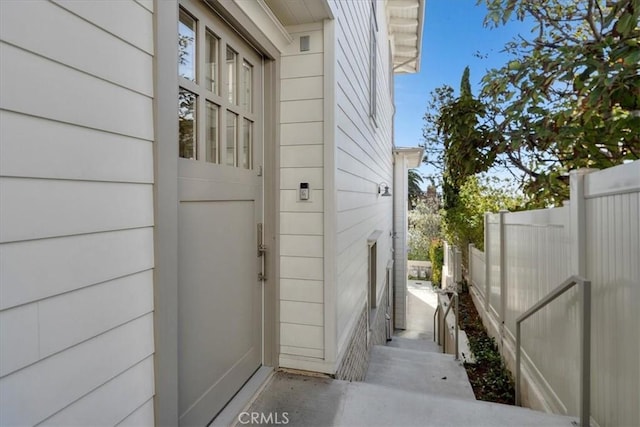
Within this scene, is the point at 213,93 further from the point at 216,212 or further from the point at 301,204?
the point at 301,204

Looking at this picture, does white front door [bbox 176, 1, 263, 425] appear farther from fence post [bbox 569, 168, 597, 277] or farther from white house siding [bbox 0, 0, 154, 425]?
fence post [bbox 569, 168, 597, 277]

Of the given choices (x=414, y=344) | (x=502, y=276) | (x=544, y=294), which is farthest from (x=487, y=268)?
(x=414, y=344)

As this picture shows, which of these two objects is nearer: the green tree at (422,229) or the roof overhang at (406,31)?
the roof overhang at (406,31)

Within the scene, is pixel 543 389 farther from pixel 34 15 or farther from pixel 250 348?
pixel 34 15

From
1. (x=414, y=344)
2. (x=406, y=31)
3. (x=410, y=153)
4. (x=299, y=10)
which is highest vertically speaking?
(x=406, y=31)

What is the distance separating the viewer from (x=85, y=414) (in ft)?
3.43

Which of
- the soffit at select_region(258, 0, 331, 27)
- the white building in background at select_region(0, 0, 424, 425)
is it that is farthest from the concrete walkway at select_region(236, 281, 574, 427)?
the soffit at select_region(258, 0, 331, 27)

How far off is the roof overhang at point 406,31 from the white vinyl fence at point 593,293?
21.5 feet

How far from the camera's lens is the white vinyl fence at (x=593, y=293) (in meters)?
1.84

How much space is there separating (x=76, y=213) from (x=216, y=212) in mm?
1022

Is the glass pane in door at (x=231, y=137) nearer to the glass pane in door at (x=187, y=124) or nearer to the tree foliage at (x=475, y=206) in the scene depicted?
the glass pane in door at (x=187, y=124)

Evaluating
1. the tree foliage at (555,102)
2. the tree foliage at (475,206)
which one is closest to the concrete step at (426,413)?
the tree foliage at (555,102)

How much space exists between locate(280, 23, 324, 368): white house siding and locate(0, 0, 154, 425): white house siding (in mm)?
1515

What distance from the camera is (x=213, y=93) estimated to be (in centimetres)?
201
